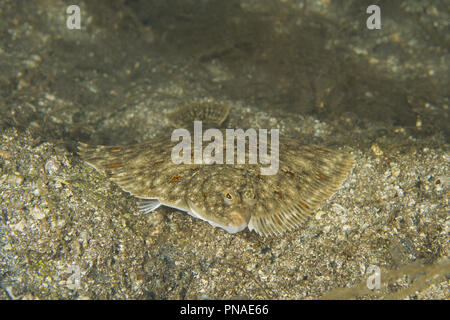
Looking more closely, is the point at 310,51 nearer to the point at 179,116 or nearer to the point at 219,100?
the point at 219,100

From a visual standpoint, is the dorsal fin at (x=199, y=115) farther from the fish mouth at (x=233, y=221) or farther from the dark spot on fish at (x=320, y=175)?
the fish mouth at (x=233, y=221)

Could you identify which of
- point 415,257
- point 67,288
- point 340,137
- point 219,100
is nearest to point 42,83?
point 219,100

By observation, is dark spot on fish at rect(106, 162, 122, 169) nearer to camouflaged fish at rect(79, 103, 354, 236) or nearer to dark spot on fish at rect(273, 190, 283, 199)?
camouflaged fish at rect(79, 103, 354, 236)

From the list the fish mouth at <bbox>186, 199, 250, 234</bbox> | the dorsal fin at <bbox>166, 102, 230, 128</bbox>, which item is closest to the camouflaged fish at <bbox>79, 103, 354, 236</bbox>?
the fish mouth at <bbox>186, 199, 250, 234</bbox>

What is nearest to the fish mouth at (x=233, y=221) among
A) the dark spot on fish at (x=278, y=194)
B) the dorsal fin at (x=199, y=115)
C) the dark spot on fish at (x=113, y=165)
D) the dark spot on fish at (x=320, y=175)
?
the dark spot on fish at (x=278, y=194)

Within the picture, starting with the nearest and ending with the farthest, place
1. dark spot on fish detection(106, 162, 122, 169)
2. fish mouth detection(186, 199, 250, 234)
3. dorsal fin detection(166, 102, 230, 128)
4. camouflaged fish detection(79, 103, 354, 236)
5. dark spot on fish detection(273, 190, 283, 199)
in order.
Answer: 1. fish mouth detection(186, 199, 250, 234)
2. camouflaged fish detection(79, 103, 354, 236)
3. dark spot on fish detection(273, 190, 283, 199)
4. dark spot on fish detection(106, 162, 122, 169)
5. dorsal fin detection(166, 102, 230, 128)

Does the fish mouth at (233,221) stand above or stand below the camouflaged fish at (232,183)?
below
